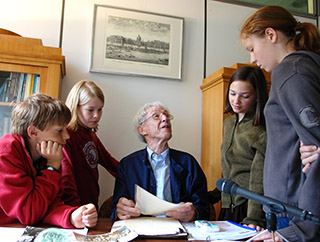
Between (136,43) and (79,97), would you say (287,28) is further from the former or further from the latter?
(136,43)

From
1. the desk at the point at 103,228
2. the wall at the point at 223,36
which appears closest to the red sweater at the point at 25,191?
the desk at the point at 103,228

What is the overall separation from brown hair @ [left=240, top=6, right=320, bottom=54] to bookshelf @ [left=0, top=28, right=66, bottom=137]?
1371 millimetres

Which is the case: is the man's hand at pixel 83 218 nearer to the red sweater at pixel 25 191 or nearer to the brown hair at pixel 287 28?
the red sweater at pixel 25 191

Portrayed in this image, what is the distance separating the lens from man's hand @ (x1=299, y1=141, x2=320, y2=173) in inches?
30.3

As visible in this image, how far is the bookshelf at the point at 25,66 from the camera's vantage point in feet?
6.18

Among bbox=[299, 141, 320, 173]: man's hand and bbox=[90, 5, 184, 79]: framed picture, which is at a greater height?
bbox=[90, 5, 184, 79]: framed picture

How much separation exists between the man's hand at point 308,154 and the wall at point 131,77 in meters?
1.68

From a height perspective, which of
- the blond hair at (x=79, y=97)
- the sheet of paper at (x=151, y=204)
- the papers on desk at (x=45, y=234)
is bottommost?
the papers on desk at (x=45, y=234)

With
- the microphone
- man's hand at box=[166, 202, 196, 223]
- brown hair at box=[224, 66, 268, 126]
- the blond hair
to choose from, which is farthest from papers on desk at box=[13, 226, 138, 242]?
brown hair at box=[224, 66, 268, 126]

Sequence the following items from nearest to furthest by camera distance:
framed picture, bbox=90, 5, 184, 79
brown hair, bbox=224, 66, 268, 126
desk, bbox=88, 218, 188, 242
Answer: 1. desk, bbox=88, 218, 188, 242
2. brown hair, bbox=224, 66, 268, 126
3. framed picture, bbox=90, 5, 184, 79

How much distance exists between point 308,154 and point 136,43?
192 cm

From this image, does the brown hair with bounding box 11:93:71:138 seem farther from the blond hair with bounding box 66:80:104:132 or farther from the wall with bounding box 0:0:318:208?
the wall with bounding box 0:0:318:208

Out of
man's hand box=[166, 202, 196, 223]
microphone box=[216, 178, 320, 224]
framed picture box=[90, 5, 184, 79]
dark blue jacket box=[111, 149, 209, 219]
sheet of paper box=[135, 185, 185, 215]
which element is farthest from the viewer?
framed picture box=[90, 5, 184, 79]

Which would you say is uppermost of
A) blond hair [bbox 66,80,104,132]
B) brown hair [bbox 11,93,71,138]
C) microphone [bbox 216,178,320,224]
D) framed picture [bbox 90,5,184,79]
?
framed picture [bbox 90,5,184,79]
